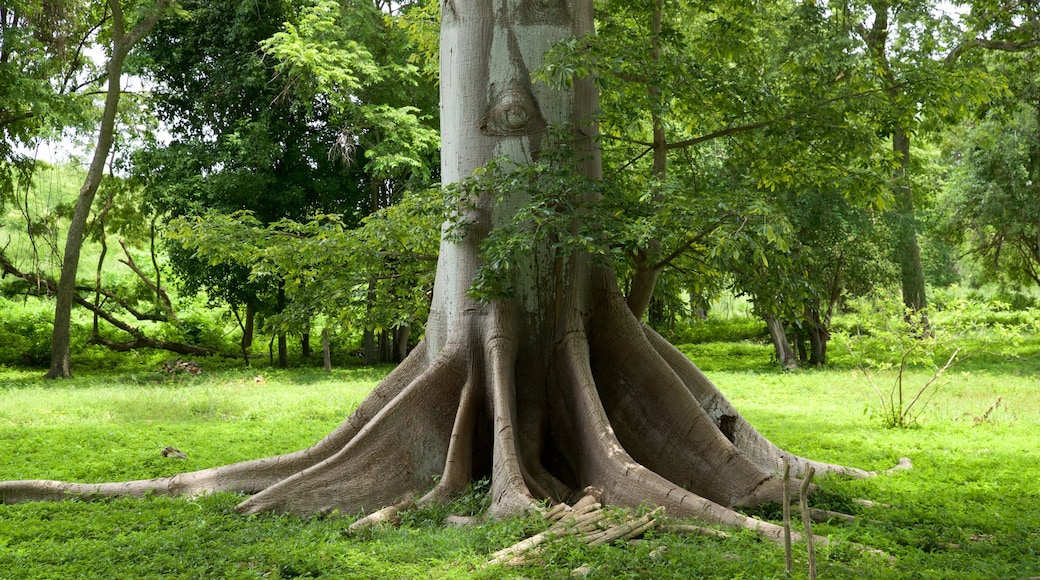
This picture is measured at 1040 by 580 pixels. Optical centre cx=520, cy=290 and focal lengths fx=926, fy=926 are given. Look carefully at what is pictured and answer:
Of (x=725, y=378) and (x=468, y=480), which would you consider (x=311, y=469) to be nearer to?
(x=468, y=480)

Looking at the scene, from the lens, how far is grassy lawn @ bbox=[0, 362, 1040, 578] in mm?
4918

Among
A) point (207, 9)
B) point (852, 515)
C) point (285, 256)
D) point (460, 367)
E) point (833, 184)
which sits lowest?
point (852, 515)

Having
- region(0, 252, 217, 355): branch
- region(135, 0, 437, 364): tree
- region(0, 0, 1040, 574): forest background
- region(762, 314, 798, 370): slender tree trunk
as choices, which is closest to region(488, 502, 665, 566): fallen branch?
region(0, 0, 1040, 574): forest background

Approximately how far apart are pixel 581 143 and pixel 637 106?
0.59 metres

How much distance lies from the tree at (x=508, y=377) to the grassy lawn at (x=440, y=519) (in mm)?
386

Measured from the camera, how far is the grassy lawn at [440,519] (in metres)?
4.92

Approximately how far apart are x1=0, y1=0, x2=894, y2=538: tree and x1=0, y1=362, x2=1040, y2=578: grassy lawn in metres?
0.39

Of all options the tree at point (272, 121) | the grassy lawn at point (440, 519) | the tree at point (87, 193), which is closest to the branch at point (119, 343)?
the tree at point (272, 121)

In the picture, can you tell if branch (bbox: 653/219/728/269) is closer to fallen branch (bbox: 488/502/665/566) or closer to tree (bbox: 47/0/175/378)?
fallen branch (bbox: 488/502/665/566)

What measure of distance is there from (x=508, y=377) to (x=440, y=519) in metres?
1.12

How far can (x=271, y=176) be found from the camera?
69.3 feet

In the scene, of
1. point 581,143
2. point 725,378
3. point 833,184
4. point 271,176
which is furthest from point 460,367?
point 271,176

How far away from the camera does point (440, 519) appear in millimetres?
6129

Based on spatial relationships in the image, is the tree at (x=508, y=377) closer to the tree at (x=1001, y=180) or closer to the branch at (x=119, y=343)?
the tree at (x=1001, y=180)
